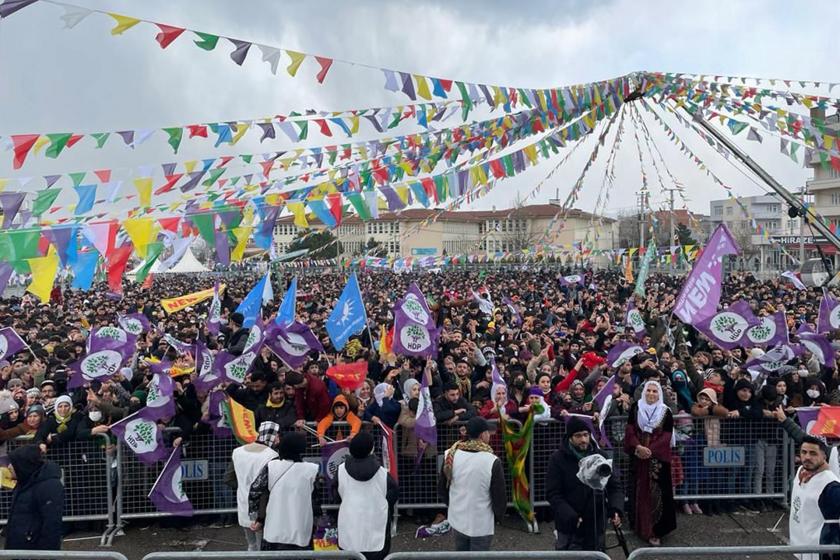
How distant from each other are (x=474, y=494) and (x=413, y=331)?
434 centimetres

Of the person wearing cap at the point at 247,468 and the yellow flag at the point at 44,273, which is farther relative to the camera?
the yellow flag at the point at 44,273

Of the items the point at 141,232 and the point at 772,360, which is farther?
the point at 141,232

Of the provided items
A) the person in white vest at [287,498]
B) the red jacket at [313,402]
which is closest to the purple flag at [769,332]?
the red jacket at [313,402]

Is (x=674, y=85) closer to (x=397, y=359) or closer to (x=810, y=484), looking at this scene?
(x=397, y=359)

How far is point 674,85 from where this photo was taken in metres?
11.6

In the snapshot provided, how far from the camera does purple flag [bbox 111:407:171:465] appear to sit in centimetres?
648

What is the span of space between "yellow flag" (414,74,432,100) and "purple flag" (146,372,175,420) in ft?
19.0

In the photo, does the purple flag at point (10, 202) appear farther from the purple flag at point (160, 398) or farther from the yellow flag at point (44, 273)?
the purple flag at point (160, 398)

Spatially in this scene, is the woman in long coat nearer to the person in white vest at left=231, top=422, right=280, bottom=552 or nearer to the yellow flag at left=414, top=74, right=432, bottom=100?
the person in white vest at left=231, top=422, right=280, bottom=552

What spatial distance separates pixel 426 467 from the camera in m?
7.02

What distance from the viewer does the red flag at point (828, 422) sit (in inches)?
243

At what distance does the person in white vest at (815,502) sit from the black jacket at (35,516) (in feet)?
18.1

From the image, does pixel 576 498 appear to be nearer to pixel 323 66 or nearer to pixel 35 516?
pixel 35 516

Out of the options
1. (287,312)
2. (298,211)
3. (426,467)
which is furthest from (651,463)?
(298,211)
